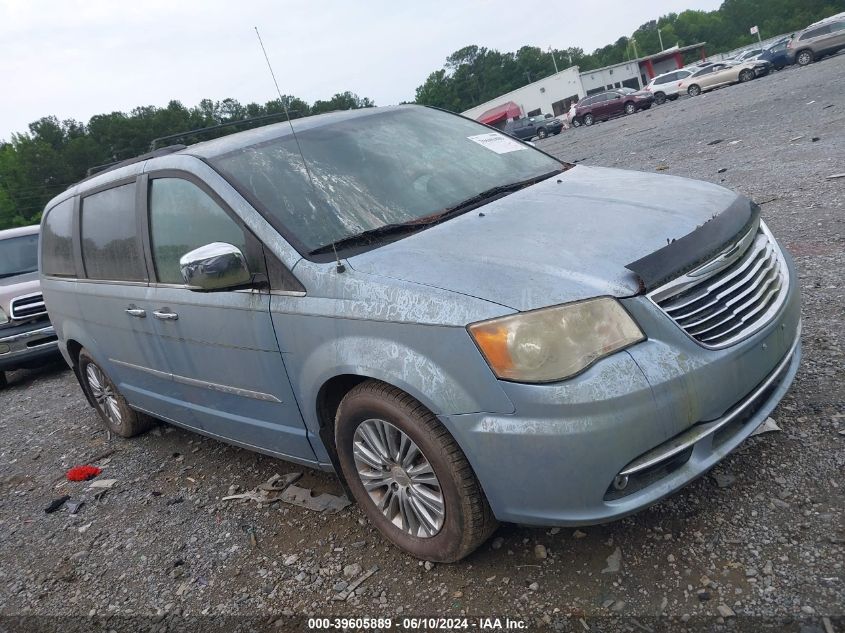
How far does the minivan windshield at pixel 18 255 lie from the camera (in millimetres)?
8609

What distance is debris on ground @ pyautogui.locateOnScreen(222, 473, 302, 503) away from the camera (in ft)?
12.2

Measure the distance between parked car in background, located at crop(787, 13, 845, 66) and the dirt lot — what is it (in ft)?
96.4

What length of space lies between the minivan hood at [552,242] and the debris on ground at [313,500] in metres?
1.40

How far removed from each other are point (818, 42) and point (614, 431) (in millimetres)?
33893

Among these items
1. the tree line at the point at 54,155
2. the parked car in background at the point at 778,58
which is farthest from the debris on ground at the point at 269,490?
the tree line at the point at 54,155

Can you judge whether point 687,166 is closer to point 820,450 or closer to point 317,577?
point 820,450

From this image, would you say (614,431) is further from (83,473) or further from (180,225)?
(83,473)

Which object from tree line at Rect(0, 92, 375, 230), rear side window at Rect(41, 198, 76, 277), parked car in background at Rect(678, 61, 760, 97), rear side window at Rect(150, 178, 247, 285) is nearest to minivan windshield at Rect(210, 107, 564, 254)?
rear side window at Rect(150, 178, 247, 285)

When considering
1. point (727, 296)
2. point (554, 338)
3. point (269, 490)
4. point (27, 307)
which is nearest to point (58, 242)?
point (269, 490)

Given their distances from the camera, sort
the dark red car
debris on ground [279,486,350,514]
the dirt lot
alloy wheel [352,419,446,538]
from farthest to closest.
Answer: the dark red car
debris on ground [279,486,350,514]
alloy wheel [352,419,446,538]
the dirt lot

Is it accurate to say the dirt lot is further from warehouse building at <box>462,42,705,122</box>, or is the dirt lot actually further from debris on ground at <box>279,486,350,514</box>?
warehouse building at <box>462,42,705,122</box>

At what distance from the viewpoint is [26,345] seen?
7.84 meters

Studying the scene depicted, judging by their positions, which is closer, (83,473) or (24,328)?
(83,473)

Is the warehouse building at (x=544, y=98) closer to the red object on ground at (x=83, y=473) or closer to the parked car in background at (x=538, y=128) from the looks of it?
the parked car in background at (x=538, y=128)
